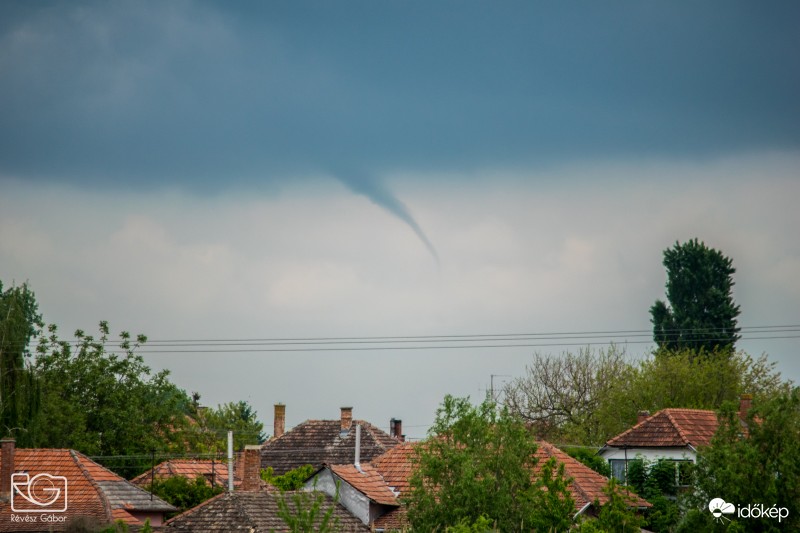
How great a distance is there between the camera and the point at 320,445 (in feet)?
179

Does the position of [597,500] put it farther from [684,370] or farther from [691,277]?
[691,277]

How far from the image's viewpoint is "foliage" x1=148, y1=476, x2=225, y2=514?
47.7 m

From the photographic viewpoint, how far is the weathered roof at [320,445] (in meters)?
53.4

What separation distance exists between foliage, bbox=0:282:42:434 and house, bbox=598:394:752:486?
90.6ft

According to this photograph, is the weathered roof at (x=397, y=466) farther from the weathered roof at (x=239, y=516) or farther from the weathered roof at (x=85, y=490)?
the weathered roof at (x=85, y=490)

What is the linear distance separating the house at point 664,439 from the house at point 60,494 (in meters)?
22.1

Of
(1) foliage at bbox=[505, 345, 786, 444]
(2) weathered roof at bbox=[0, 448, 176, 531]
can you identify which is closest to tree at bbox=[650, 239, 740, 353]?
(1) foliage at bbox=[505, 345, 786, 444]

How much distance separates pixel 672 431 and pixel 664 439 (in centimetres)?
60

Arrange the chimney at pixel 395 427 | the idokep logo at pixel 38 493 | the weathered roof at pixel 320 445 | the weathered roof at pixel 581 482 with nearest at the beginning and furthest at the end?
the idokep logo at pixel 38 493, the weathered roof at pixel 581 482, the weathered roof at pixel 320 445, the chimney at pixel 395 427

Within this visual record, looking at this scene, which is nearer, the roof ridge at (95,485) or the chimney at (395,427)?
the roof ridge at (95,485)

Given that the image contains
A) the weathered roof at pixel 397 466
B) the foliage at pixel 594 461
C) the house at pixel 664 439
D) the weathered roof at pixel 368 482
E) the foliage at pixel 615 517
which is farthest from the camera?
the foliage at pixel 594 461

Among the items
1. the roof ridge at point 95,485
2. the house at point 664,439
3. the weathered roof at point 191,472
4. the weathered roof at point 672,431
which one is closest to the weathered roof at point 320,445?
the weathered roof at point 191,472

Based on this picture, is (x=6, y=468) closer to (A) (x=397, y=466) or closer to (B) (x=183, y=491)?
(B) (x=183, y=491)

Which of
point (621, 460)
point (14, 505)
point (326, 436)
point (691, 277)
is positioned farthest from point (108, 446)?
point (691, 277)
